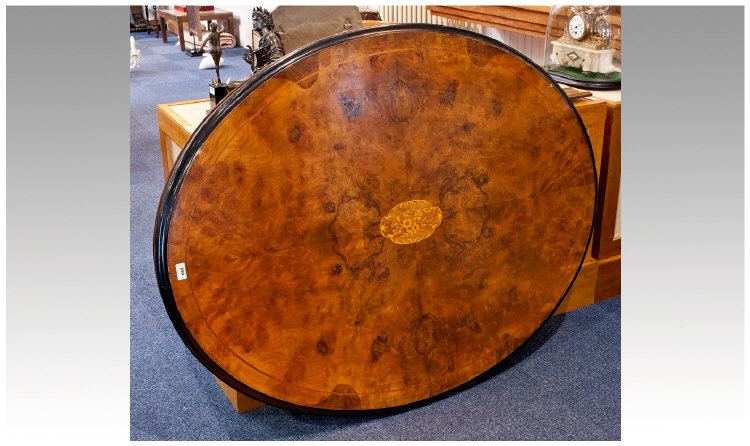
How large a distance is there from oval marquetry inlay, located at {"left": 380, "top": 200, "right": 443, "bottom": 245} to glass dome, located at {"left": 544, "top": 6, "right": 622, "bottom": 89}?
3.49 feet

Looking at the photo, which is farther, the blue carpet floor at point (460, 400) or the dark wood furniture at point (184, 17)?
the dark wood furniture at point (184, 17)

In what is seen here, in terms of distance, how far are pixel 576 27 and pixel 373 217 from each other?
157 cm

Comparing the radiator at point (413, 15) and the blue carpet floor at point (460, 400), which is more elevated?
the radiator at point (413, 15)

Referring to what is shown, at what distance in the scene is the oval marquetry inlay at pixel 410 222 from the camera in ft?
5.89

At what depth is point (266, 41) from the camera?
2236 mm

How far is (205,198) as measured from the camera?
61.1 inches

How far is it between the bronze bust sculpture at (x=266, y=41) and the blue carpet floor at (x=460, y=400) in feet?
3.60

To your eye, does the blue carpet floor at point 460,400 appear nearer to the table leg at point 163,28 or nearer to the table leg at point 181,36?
the table leg at point 181,36

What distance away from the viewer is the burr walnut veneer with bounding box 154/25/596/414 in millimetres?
1567

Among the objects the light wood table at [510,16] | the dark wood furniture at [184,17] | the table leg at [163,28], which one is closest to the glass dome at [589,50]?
the light wood table at [510,16]

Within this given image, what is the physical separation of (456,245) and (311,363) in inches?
21.2

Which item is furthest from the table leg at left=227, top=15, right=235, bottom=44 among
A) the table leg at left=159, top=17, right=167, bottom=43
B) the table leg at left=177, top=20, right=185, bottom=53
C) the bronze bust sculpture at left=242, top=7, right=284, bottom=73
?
the bronze bust sculpture at left=242, top=7, right=284, bottom=73

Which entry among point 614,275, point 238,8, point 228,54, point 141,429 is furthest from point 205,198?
point 238,8

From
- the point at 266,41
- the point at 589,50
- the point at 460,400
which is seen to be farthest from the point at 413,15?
the point at 460,400
